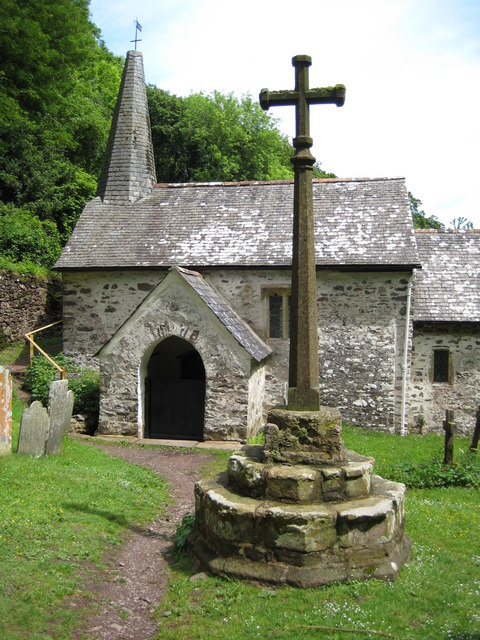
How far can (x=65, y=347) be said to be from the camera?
16.2 metres

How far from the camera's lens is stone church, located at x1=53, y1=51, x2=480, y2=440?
13.3 meters

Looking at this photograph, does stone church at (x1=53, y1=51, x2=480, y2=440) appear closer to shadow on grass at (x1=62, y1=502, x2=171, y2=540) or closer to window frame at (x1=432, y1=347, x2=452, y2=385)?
window frame at (x1=432, y1=347, x2=452, y2=385)

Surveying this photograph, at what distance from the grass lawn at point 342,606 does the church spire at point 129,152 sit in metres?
13.7

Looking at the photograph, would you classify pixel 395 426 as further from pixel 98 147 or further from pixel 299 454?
pixel 98 147

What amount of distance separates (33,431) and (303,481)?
17.2 ft

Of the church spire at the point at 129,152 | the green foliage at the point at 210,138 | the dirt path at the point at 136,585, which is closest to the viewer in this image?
the dirt path at the point at 136,585

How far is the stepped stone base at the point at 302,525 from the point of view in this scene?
529cm

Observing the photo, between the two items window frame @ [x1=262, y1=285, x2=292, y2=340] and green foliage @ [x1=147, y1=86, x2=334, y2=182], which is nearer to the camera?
window frame @ [x1=262, y1=285, x2=292, y2=340]

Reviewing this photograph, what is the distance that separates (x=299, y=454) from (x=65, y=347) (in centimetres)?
1187

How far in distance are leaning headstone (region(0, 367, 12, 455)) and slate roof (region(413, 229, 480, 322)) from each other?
10822mm

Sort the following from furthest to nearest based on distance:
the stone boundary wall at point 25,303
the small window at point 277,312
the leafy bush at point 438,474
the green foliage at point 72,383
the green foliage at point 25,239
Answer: the green foliage at point 25,239
the stone boundary wall at point 25,303
the small window at point 277,312
the green foliage at point 72,383
the leafy bush at point 438,474

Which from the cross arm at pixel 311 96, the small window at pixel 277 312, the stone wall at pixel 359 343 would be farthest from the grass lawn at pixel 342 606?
the small window at pixel 277 312

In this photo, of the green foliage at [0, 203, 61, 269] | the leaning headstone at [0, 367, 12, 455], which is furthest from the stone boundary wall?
the leaning headstone at [0, 367, 12, 455]

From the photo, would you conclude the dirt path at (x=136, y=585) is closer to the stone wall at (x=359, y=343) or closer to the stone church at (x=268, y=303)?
the stone church at (x=268, y=303)
